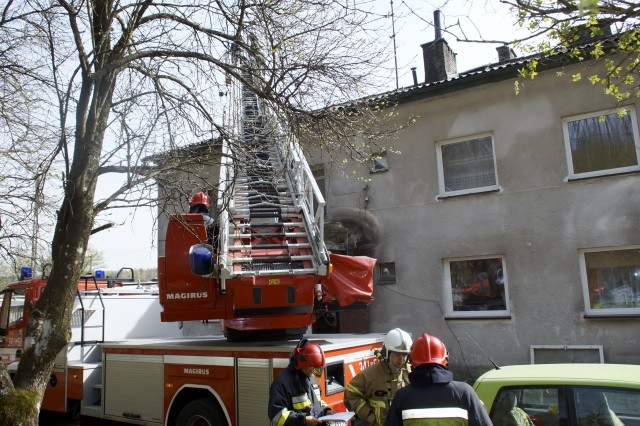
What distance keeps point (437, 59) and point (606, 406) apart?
11005 mm

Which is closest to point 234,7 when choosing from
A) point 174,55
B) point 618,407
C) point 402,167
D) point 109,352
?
point 174,55

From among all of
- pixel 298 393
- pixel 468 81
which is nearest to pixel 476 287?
pixel 468 81

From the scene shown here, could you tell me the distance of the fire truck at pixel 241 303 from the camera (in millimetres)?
5586

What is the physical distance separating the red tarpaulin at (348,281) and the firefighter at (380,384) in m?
1.97

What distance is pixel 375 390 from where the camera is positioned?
4.12m

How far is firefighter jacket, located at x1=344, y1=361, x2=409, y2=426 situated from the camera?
13.1 ft

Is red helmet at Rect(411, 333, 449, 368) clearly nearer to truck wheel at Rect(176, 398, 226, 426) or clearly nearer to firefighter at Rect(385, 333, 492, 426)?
firefighter at Rect(385, 333, 492, 426)

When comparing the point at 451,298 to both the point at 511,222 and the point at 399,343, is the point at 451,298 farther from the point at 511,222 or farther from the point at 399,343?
the point at 399,343

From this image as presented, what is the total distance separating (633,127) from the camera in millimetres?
9391

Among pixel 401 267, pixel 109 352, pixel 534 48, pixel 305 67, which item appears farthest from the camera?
pixel 401 267

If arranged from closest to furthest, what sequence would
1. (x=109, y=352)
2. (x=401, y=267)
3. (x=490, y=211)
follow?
1. (x=109, y=352)
2. (x=490, y=211)
3. (x=401, y=267)

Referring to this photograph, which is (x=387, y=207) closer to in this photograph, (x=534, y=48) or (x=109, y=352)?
(x=534, y=48)

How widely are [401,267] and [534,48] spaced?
548 centimetres

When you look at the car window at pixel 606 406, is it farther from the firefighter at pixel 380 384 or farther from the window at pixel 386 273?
the window at pixel 386 273
